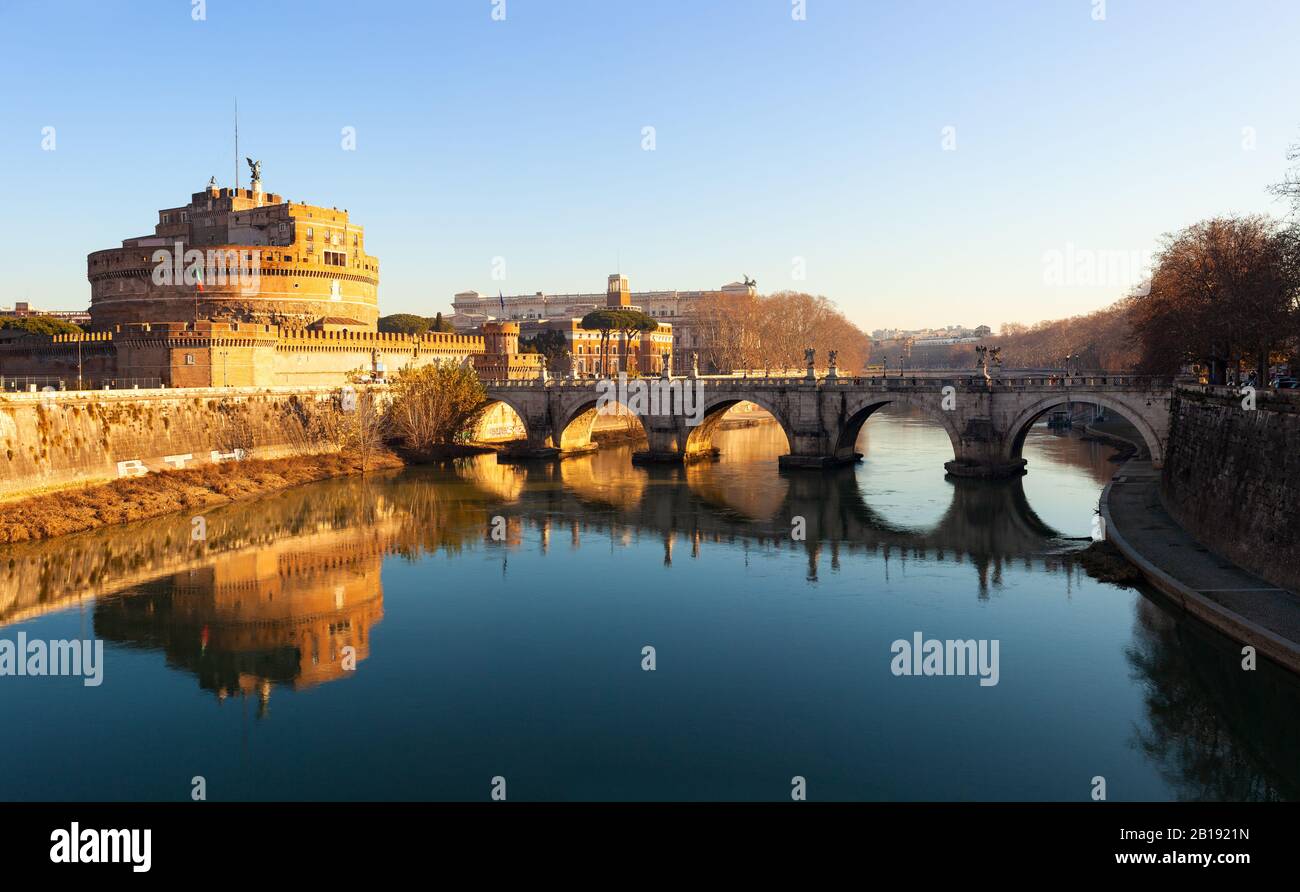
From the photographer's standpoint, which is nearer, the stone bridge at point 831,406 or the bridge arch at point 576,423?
the stone bridge at point 831,406

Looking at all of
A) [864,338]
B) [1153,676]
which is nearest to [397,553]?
[1153,676]

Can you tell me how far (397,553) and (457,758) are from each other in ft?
48.2

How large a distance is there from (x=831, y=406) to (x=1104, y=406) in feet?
37.0

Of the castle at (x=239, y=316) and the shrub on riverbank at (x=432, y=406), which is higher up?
the castle at (x=239, y=316)

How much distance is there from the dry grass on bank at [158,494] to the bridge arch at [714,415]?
1517 cm

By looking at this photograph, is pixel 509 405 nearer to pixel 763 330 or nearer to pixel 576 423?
pixel 576 423

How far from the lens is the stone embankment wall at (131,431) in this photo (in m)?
30.7

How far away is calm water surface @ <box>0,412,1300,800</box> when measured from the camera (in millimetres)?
13258

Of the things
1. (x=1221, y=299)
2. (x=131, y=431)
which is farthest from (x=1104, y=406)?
(x=131, y=431)
